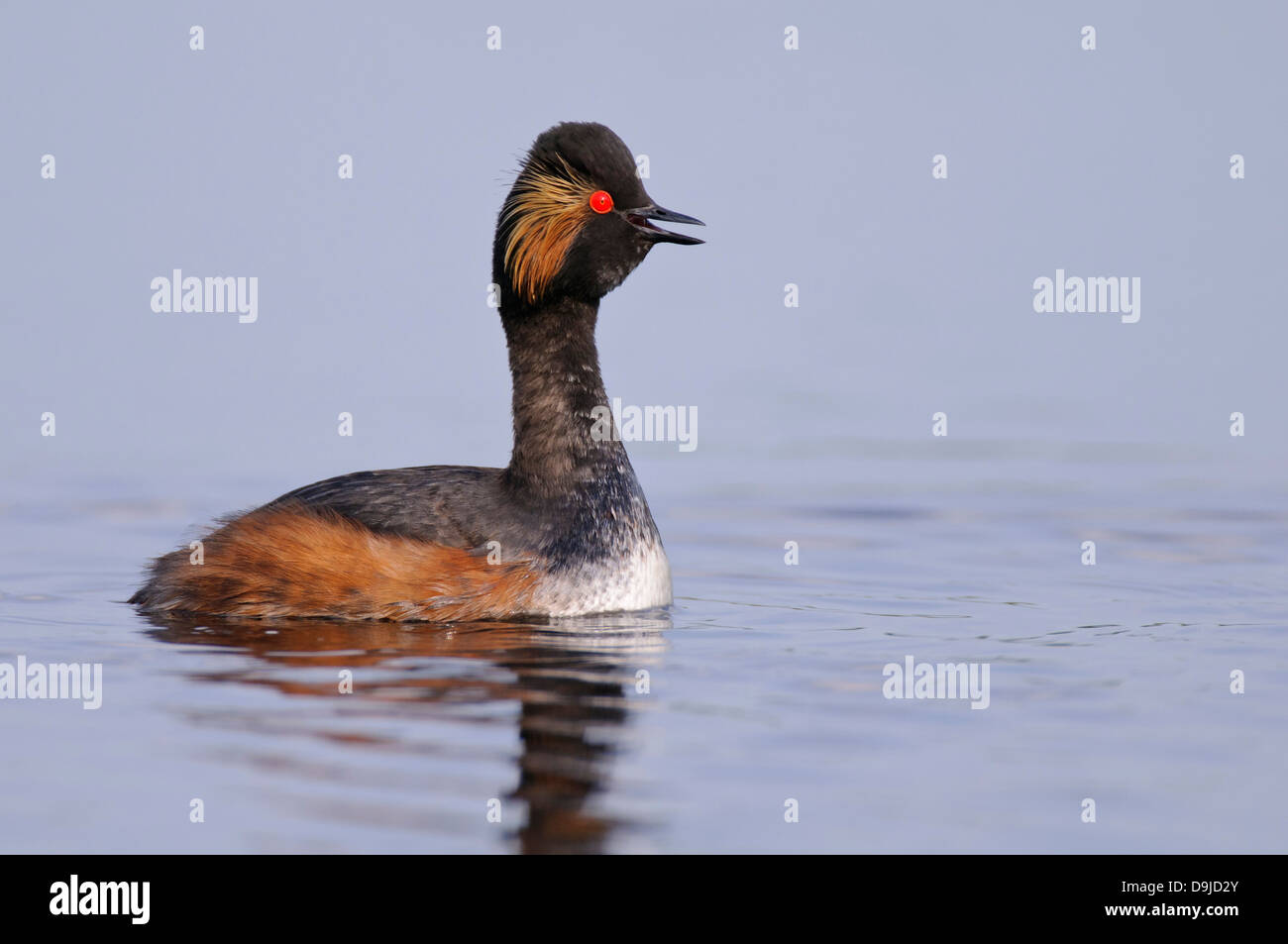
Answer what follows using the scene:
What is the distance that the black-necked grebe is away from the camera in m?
12.3

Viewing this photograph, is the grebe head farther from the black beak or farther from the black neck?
the black neck

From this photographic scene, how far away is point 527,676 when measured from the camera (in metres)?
11.0

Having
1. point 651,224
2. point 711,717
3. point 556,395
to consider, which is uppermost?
point 651,224

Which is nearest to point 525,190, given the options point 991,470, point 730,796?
point 730,796

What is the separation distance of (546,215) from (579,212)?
20 cm

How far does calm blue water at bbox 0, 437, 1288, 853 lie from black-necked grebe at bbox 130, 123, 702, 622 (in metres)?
0.22

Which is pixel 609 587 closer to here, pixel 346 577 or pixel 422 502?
pixel 422 502

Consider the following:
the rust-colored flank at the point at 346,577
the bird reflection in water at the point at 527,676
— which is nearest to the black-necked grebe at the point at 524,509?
the rust-colored flank at the point at 346,577

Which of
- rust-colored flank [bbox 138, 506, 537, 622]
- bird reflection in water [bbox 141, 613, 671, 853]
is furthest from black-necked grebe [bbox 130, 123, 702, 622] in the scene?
bird reflection in water [bbox 141, 613, 671, 853]

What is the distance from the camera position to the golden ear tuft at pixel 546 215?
12555 millimetres

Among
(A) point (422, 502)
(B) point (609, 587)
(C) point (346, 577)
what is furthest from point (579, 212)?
(C) point (346, 577)

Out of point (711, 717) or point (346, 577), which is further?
point (346, 577)
